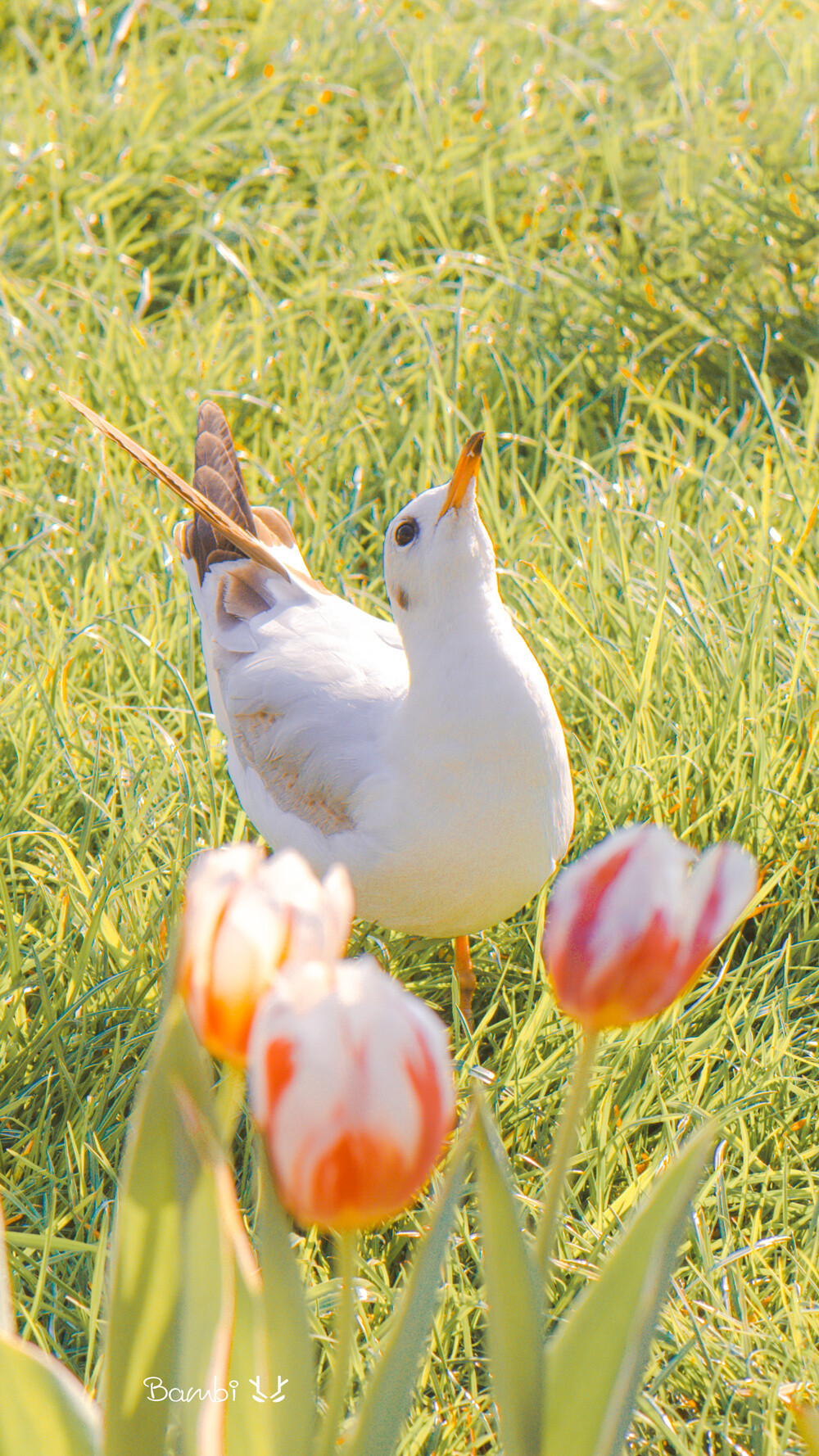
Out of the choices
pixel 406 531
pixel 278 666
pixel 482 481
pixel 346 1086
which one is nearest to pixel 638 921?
pixel 346 1086

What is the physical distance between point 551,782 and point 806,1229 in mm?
724

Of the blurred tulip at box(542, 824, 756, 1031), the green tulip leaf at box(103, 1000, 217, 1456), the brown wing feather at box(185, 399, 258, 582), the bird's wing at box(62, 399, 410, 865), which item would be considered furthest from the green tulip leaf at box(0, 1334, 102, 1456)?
the brown wing feather at box(185, 399, 258, 582)

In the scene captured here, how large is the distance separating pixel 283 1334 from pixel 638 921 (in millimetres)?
370

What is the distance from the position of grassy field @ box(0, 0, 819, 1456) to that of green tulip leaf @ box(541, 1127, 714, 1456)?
26.2 inches

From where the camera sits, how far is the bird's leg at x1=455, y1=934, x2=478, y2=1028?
2127mm

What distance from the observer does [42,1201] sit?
1796mm

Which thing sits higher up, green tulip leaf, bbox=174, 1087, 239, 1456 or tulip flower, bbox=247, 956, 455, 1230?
tulip flower, bbox=247, 956, 455, 1230

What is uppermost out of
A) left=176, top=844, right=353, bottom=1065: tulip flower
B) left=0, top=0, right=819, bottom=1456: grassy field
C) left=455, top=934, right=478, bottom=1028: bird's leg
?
left=176, top=844, right=353, bottom=1065: tulip flower

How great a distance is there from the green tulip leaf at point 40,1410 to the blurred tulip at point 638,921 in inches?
17.8

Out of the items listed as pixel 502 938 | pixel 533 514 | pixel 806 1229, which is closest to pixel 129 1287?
pixel 806 1229

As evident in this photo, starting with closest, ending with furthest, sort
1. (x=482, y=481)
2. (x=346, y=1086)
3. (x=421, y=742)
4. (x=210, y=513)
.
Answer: (x=346, y=1086), (x=421, y=742), (x=210, y=513), (x=482, y=481)

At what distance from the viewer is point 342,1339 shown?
0.72 m

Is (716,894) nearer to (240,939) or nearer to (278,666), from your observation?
(240,939)

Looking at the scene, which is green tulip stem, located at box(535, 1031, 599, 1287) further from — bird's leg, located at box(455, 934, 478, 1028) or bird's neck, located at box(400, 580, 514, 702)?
bird's leg, located at box(455, 934, 478, 1028)
